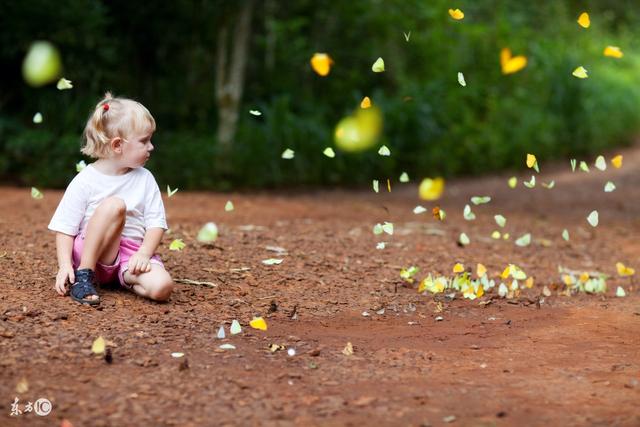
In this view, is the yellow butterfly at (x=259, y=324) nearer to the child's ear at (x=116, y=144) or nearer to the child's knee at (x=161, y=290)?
the child's knee at (x=161, y=290)

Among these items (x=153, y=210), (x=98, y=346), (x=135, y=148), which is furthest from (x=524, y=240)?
(x=98, y=346)

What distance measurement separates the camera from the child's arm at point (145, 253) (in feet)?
12.7

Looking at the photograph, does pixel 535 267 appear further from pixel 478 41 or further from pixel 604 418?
pixel 478 41

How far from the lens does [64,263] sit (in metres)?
3.88

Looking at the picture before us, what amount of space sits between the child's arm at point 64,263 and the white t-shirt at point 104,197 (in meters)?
0.03

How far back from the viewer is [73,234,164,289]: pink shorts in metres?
3.99

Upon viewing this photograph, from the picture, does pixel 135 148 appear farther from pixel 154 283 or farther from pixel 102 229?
pixel 154 283

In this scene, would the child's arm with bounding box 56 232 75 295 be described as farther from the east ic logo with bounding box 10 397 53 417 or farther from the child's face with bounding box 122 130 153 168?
the east ic logo with bounding box 10 397 53 417

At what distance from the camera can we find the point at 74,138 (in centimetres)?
952

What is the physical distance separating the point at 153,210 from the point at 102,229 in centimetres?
25

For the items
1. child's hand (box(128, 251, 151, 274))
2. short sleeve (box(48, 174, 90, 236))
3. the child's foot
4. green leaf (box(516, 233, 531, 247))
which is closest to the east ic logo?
the child's foot

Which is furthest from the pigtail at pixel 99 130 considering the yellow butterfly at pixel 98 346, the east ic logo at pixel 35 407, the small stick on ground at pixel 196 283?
the east ic logo at pixel 35 407

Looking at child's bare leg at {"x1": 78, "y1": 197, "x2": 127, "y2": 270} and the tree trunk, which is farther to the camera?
the tree trunk

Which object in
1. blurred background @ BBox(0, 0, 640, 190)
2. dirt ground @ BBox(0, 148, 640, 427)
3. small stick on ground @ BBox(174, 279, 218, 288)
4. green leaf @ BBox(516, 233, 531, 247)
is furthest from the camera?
blurred background @ BBox(0, 0, 640, 190)
